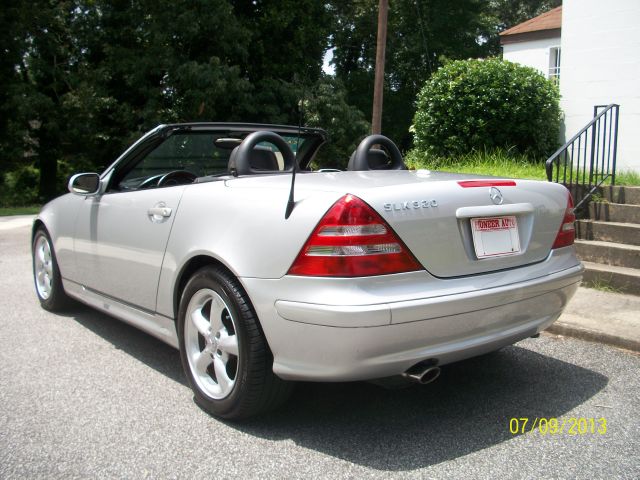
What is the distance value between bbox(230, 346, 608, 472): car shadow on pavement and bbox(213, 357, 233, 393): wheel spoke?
0.68 feet

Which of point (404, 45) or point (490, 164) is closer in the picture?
point (490, 164)

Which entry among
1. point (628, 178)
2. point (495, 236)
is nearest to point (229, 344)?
point (495, 236)

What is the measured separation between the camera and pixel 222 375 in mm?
3121

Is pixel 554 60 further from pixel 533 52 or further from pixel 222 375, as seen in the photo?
pixel 222 375

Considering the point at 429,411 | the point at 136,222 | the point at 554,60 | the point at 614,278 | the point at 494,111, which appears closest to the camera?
the point at 429,411

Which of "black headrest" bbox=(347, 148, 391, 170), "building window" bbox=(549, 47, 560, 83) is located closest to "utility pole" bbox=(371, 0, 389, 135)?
"building window" bbox=(549, 47, 560, 83)

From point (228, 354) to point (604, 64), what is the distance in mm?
8071

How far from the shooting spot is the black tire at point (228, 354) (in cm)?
289

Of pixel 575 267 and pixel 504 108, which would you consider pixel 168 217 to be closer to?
pixel 575 267

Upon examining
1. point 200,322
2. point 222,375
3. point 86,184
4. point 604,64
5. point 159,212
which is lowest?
point 222,375

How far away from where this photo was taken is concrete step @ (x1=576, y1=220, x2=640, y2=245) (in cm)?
621

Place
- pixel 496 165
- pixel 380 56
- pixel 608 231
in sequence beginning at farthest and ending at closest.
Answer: pixel 380 56, pixel 496 165, pixel 608 231

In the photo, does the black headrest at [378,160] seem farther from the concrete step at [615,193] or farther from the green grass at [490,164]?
the green grass at [490,164]

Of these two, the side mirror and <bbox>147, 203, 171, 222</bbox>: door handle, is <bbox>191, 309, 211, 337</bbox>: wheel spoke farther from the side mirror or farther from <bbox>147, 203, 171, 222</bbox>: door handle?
the side mirror
